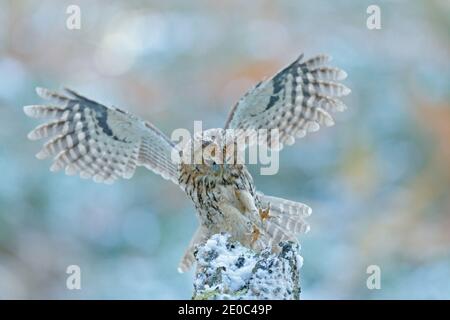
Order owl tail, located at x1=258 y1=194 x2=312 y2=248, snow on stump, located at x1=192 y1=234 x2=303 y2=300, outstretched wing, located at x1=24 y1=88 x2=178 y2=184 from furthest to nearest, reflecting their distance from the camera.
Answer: outstretched wing, located at x1=24 y1=88 x2=178 y2=184 < owl tail, located at x1=258 y1=194 x2=312 y2=248 < snow on stump, located at x1=192 y1=234 x2=303 y2=300

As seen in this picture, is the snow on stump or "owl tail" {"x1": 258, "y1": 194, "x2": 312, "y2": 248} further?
"owl tail" {"x1": 258, "y1": 194, "x2": 312, "y2": 248}

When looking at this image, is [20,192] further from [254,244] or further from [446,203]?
[254,244]

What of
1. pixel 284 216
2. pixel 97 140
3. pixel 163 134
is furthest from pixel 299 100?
pixel 97 140

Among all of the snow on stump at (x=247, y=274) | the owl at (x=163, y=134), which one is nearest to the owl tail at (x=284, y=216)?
the owl at (x=163, y=134)

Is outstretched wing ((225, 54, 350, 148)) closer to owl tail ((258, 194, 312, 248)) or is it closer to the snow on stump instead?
owl tail ((258, 194, 312, 248))

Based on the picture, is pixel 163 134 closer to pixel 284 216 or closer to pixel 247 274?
pixel 284 216

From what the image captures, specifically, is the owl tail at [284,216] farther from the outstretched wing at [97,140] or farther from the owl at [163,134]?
the outstretched wing at [97,140]

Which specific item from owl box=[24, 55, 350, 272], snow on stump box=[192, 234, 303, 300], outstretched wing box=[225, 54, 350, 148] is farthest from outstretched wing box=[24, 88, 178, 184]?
snow on stump box=[192, 234, 303, 300]
